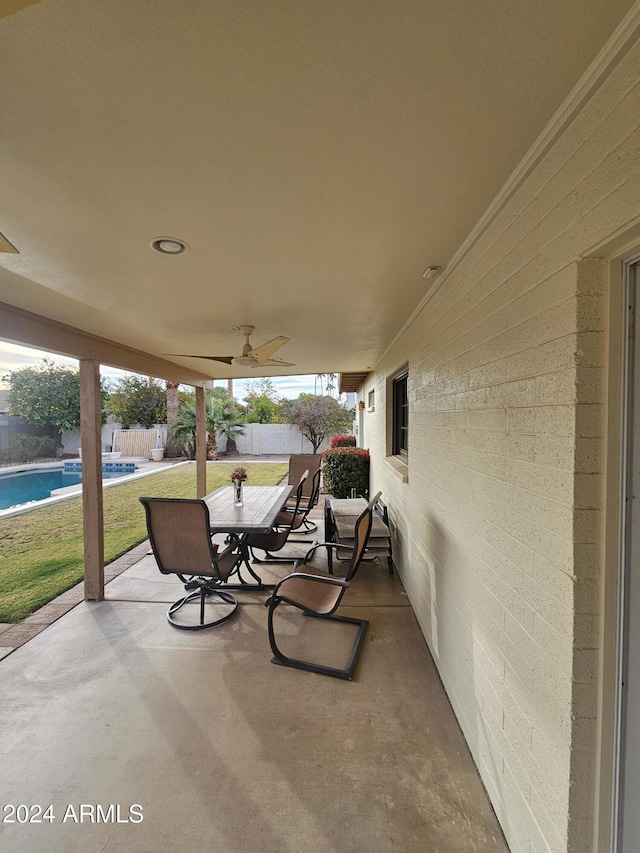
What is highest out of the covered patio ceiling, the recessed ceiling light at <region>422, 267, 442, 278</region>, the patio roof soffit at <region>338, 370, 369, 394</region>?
the patio roof soffit at <region>338, 370, 369, 394</region>

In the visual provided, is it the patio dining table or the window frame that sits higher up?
the window frame

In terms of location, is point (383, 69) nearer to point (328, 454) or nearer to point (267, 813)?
point (267, 813)

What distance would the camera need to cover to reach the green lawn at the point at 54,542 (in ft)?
11.9

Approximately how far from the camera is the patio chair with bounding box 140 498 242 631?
281 centimetres

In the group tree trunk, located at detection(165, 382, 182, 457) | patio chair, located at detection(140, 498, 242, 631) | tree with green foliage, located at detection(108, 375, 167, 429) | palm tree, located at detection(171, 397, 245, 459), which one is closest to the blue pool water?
palm tree, located at detection(171, 397, 245, 459)

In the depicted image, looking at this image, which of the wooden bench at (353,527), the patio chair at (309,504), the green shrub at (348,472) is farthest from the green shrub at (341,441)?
the wooden bench at (353,527)

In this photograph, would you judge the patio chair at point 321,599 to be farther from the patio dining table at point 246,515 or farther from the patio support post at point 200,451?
the patio support post at point 200,451

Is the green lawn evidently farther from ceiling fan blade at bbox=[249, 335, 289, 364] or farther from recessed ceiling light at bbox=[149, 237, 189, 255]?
recessed ceiling light at bbox=[149, 237, 189, 255]

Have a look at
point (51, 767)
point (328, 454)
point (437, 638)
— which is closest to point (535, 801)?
point (437, 638)

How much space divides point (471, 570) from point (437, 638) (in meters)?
0.93

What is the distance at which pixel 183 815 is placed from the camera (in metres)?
1.58

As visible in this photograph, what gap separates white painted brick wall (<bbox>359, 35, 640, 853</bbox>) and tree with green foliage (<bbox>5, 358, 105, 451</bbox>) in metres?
17.2

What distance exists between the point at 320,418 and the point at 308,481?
30.8ft

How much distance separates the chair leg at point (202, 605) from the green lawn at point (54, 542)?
51.3 inches
